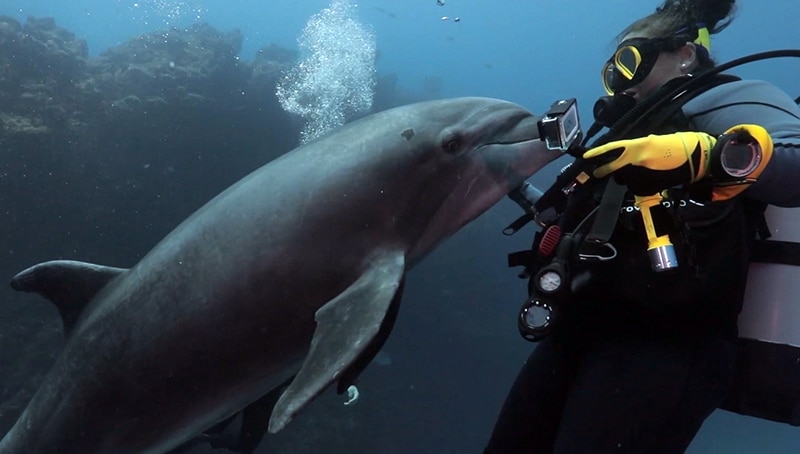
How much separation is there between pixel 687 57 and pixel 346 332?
2.54 meters

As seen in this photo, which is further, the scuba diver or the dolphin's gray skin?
the dolphin's gray skin

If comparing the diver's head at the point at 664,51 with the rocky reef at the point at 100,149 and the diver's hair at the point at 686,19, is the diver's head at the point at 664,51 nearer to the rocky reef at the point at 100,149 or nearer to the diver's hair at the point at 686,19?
the diver's hair at the point at 686,19

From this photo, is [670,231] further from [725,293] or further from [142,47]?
[142,47]

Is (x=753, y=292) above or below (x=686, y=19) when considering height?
below

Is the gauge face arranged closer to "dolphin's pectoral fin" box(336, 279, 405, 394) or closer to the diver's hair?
"dolphin's pectoral fin" box(336, 279, 405, 394)

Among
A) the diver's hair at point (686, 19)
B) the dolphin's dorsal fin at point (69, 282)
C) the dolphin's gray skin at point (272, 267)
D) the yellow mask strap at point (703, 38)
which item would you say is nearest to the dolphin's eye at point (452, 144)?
the dolphin's gray skin at point (272, 267)

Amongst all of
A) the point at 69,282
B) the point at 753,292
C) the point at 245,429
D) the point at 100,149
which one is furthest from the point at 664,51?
the point at 100,149

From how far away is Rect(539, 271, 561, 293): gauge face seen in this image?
8.70 ft

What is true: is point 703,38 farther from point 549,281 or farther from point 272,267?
point 272,267

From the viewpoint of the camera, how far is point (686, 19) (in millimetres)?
3373

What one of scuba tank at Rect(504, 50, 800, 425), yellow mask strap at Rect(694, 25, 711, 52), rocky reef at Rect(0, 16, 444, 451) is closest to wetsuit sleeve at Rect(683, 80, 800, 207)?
scuba tank at Rect(504, 50, 800, 425)

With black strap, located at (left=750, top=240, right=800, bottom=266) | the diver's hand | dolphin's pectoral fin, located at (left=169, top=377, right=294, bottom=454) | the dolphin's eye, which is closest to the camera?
the diver's hand

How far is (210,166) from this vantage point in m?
15.6

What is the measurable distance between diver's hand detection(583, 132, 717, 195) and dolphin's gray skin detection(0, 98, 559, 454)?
82cm
